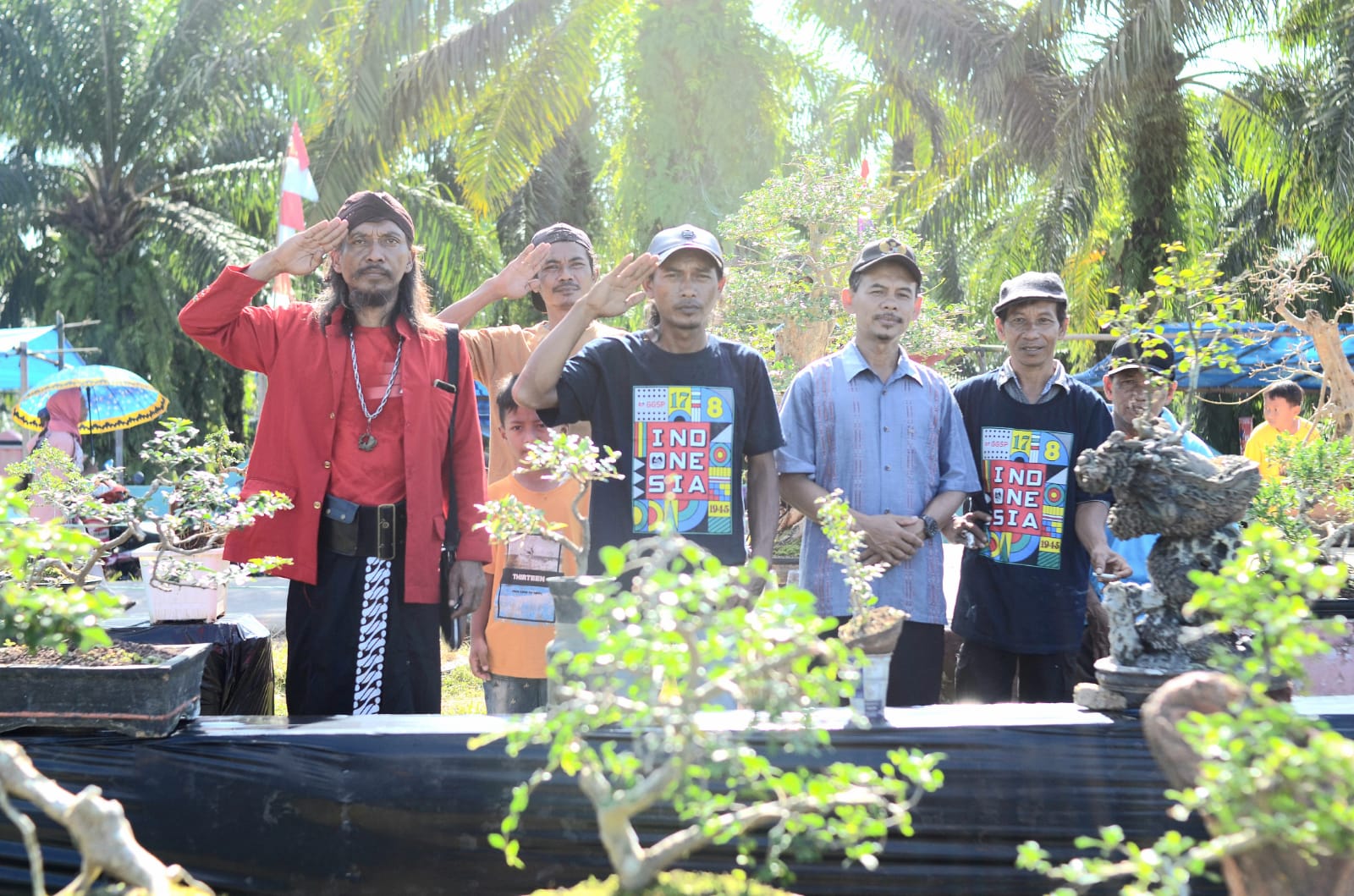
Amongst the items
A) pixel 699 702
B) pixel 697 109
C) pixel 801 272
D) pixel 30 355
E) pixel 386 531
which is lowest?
pixel 699 702

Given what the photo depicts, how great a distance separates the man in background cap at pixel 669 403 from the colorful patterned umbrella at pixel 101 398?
317 inches

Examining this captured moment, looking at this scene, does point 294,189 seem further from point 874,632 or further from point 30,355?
point 874,632

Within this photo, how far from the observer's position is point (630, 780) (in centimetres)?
136

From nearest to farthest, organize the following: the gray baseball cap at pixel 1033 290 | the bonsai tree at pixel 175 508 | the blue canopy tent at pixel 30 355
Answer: the bonsai tree at pixel 175 508
the gray baseball cap at pixel 1033 290
the blue canopy tent at pixel 30 355

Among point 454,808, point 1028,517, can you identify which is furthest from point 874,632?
point 1028,517

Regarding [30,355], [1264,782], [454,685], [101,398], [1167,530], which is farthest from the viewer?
[30,355]

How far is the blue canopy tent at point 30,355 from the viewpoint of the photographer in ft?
38.2

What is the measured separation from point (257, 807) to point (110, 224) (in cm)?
1605

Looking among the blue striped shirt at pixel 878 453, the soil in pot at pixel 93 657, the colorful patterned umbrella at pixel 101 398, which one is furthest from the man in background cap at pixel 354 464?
the colorful patterned umbrella at pixel 101 398

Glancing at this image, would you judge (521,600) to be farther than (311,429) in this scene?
Yes

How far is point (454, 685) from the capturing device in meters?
6.36

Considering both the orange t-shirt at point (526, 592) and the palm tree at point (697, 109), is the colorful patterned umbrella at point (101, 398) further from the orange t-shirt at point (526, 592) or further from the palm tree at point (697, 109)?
the orange t-shirt at point (526, 592)

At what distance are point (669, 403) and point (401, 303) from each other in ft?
2.78

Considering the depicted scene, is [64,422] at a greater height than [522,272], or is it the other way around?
[522,272]
